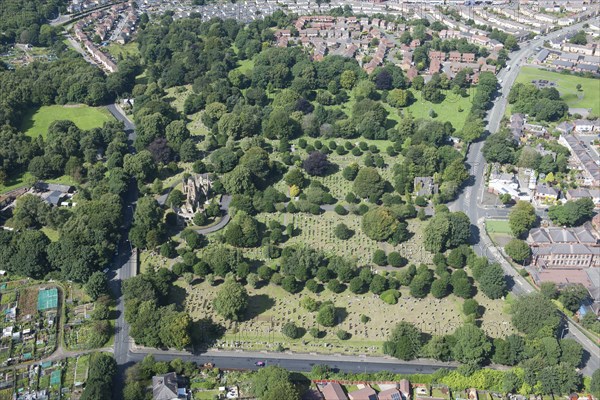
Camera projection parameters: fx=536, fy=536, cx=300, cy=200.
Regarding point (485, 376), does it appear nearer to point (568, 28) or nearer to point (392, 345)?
point (392, 345)

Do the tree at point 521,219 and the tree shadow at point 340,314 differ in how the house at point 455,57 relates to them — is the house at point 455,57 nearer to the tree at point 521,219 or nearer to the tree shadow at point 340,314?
the tree at point 521,219

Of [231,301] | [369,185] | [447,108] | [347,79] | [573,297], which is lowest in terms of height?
[447,108]

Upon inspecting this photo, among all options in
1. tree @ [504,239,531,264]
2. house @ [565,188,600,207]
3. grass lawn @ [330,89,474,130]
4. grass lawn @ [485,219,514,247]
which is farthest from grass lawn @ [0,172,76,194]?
house @ [565,188,600,207]

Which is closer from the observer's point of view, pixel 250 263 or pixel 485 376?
pixel 485 376

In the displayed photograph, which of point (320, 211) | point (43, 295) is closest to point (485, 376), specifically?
point (320, 211)

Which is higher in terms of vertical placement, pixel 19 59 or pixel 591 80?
pixel 19 59

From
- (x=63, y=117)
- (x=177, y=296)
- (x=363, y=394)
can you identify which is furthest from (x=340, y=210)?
(x=63, y=117)

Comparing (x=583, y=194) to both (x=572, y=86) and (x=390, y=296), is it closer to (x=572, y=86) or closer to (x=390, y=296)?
(x=390, y=296)
